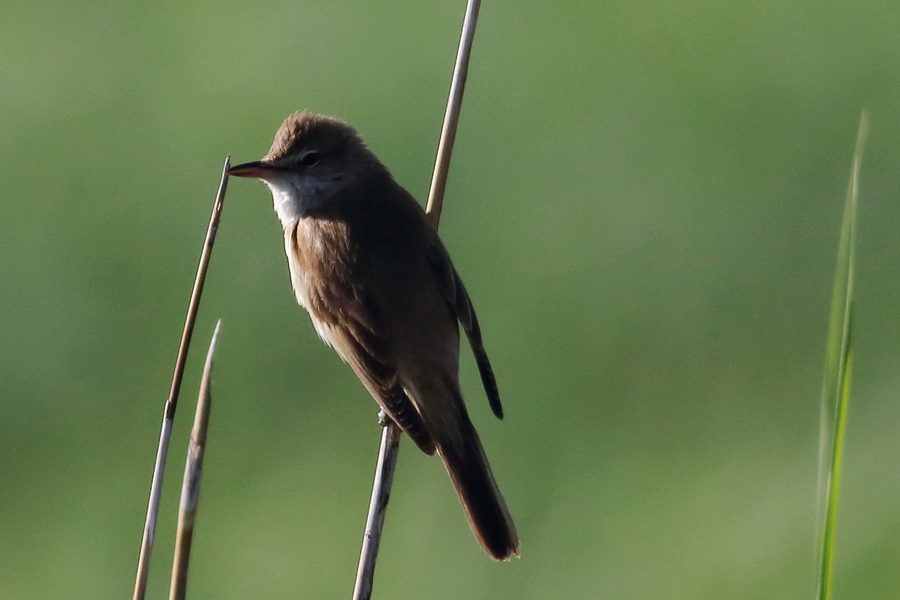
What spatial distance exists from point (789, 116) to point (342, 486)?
123 inches

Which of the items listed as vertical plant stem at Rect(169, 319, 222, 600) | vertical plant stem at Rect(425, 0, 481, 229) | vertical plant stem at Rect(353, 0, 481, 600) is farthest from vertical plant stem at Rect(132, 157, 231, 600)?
vertical plant stem at Rect(425, 0, 481, 229)

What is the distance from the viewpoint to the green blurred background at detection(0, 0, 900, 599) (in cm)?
534

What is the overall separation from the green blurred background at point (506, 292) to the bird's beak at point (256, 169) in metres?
Answer: 1.91

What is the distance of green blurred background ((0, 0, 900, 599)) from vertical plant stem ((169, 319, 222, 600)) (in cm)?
275

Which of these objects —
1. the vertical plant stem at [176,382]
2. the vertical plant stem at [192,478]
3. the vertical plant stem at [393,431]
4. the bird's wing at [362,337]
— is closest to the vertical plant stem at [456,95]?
the vertical plant stem at [393,431]

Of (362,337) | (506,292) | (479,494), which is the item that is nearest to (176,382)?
(479,494)

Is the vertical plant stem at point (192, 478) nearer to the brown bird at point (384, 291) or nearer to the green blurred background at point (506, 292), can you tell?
the brown bird at point (384, 291)

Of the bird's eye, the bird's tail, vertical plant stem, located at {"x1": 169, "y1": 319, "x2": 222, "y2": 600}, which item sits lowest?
the bird's tail

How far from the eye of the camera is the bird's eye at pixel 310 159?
3.80 meters

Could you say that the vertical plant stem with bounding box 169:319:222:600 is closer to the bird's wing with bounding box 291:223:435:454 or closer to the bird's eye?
the bird's wing with bounding box 291:223:435:454

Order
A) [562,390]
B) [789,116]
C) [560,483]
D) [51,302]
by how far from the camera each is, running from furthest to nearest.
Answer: [789,116] < [51,302] < [562,390] < [560,483]

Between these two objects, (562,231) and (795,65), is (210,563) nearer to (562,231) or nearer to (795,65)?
(562,231)

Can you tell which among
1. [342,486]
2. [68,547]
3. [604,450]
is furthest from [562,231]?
[68,547]

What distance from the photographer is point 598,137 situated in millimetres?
6977
